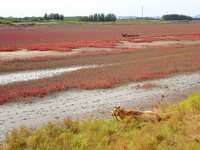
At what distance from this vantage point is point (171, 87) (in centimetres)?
1834

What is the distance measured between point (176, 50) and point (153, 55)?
15.9 feet

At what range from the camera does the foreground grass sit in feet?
29.5

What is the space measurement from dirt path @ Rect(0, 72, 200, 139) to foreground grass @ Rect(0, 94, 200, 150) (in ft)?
4.90

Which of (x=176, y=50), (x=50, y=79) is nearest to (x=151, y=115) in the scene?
(x=50, y=79)

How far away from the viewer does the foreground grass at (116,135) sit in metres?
8.98

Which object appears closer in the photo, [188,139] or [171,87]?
[188,139]

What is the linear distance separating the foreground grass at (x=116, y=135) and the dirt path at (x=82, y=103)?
1.49m

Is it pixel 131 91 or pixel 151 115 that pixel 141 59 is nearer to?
pixel 131 91

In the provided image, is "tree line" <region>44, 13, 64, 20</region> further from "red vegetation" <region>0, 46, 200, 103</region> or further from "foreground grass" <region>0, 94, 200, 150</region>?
"foreground grass" <region>0, 94, 200, 150</region>

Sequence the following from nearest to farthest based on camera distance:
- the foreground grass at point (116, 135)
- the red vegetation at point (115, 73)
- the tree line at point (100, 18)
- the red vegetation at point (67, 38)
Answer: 1. the foreground grass at point (116, 135)
2. the red vegetation at point (115, 73)
3. the red vegetation at point (67, 38)
4. the tree line at point (100, 18)

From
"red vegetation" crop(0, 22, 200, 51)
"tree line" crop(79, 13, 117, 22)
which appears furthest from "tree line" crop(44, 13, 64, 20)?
"red vegetation" crop(0, 22, 200, 51)

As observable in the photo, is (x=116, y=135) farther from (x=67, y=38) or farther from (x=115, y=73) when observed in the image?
(x=67, y=38)

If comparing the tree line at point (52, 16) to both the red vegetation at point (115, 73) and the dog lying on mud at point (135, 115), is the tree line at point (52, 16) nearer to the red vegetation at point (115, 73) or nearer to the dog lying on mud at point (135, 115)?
the red vegetation at point (115, 73)

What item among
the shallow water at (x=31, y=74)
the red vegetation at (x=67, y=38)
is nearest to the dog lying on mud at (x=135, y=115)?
the shallow water at (x=31, y=74)
